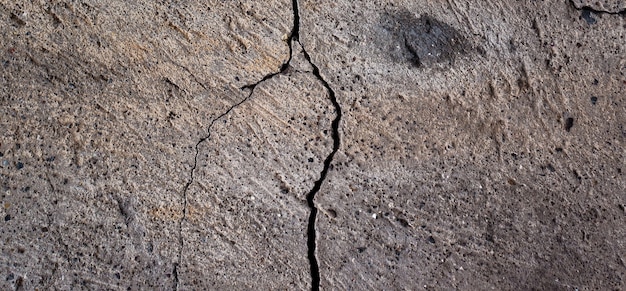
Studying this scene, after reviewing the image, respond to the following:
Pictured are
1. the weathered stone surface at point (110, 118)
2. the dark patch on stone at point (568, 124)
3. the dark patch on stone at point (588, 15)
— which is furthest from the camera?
the dark patch on stone at point (588, 15)

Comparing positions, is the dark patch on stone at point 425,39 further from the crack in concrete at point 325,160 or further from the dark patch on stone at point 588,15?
the dark patch on stone at point 588,15

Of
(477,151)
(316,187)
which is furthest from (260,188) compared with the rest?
(477,151)

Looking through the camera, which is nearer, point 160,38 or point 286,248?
point 286,248

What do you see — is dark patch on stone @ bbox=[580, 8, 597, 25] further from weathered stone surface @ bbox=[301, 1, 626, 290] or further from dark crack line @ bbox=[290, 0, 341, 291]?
dark crack line @ bbox=[290, 0, 341, 291]

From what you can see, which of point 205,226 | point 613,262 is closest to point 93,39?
point 205,226

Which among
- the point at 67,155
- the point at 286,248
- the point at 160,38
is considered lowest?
the point at 67,155

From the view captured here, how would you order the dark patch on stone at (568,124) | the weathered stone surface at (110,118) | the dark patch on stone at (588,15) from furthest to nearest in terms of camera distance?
the dark patch on stone at (588,15) < the dark patch on stone at (568,124) < the weathered stone surface at (110,118)

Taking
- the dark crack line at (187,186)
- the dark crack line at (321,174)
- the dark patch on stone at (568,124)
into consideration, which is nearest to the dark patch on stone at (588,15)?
the dark patch on stone at (568,124)

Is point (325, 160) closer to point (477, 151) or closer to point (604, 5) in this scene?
point (477, 151)

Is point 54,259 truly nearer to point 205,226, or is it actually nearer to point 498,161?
point 205,226
